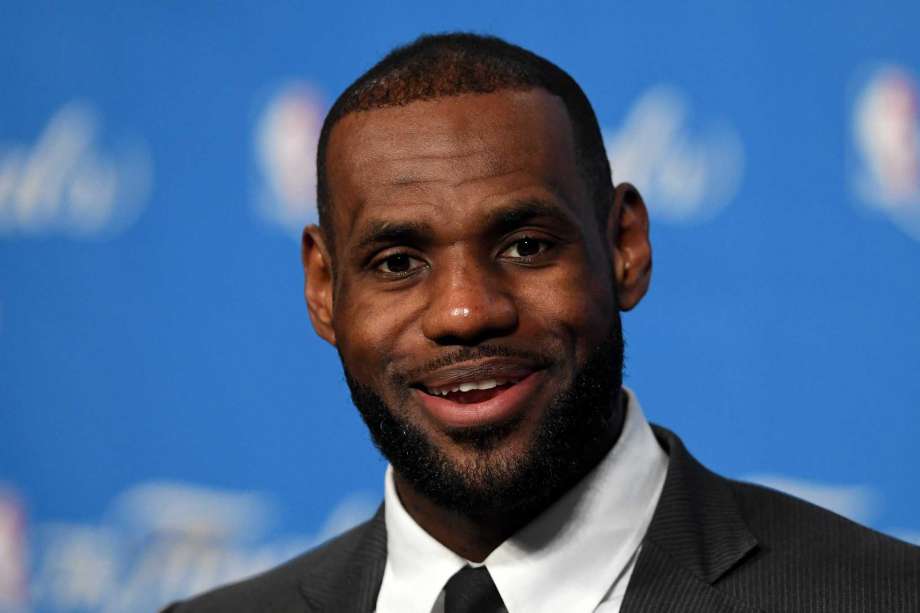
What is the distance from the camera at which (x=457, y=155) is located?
200 cm

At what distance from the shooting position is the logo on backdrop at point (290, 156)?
3221mm

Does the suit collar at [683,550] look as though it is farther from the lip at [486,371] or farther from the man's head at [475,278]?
the lip at [486,371]

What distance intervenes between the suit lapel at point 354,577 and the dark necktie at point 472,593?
0.19 metres

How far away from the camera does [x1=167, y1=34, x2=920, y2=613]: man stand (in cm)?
198

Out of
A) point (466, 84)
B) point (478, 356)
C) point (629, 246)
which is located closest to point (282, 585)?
point (478, 356)

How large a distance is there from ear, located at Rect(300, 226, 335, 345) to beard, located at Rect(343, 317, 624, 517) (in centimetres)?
20

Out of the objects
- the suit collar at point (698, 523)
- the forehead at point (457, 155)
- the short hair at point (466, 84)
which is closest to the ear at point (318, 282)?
the short hair at point (466, 84)

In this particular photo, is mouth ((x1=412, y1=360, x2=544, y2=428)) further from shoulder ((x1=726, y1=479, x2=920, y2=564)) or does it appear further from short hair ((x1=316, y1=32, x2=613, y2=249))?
shoulder ((x1=726, y1=479, x2=920, y2=564))

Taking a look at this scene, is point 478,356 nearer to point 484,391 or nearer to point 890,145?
point 484,391

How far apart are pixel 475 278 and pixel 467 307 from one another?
0.05 metres

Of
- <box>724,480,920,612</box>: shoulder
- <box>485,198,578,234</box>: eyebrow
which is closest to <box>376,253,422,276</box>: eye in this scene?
<box>485,198,578,234</box>: eyebrow

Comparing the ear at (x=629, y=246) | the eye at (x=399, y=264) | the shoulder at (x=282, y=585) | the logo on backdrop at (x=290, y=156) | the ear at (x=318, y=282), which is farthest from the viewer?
the logo on backdrop at (x=290, y=156)

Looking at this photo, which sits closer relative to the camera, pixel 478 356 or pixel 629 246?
pixel 478 356

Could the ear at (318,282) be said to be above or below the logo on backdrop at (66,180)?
below
